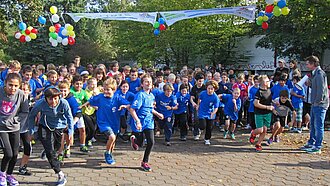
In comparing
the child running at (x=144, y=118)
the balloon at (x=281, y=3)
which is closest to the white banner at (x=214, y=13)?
→ the balloon at (x=281, y=3)

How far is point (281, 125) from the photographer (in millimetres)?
7699

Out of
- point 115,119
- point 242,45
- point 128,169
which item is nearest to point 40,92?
point 115,119

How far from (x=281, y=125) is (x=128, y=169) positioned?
3775 mm

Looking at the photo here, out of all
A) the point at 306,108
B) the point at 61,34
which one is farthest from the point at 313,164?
the point at 61,34

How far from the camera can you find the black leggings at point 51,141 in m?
4.97

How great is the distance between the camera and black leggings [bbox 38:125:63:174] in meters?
4.97

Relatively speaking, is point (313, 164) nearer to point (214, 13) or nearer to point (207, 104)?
point (207, 104)

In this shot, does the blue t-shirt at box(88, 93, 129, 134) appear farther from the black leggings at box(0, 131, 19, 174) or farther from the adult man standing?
the adult man standing

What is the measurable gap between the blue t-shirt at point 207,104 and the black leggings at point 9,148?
13.6 ft

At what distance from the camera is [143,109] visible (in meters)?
6.01

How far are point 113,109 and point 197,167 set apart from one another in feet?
6.02

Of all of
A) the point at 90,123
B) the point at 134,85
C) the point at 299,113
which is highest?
the point at 134,85

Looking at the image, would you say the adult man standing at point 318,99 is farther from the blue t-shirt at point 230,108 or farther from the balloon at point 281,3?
the balloon at point 281,3

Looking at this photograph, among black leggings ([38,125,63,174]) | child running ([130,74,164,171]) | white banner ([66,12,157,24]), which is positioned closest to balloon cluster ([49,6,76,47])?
white banner ([66,12,157,24])
